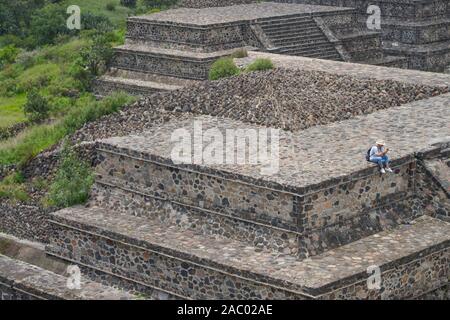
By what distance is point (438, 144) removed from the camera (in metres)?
16.3

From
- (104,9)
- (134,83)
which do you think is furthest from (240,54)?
(104,9)

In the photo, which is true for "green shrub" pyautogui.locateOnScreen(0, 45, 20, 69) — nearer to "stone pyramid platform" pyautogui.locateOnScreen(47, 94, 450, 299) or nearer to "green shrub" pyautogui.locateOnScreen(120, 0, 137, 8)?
"green shrub" pyautogui.locateOnScreen(120, 0, 137, 8)

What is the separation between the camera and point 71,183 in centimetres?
1741

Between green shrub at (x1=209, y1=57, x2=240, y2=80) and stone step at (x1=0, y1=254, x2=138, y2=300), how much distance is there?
8.04 m

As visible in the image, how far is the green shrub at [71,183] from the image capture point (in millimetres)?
17203

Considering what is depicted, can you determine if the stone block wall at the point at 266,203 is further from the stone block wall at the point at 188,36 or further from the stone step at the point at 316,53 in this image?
the stone step at the point at 316,53

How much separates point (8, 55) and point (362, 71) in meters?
10.9

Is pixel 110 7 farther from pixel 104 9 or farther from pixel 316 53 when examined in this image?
pixel 316 53

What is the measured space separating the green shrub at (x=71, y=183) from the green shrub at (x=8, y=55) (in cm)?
1063

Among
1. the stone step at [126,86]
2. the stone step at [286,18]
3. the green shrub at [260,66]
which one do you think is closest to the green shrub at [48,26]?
the stone step at [126,86]
